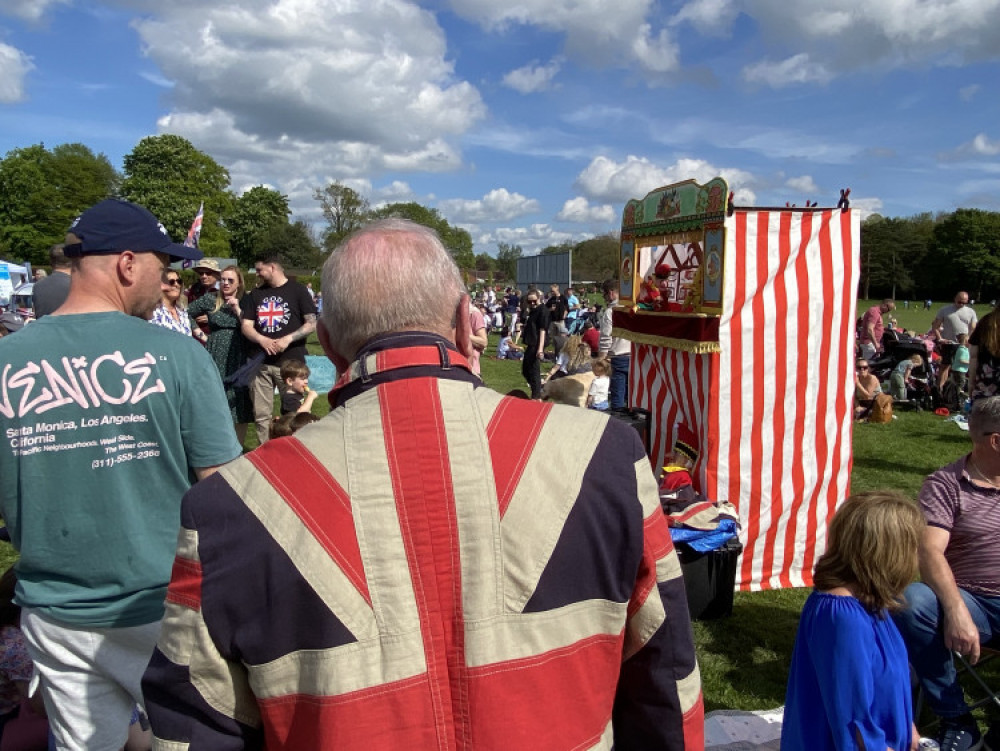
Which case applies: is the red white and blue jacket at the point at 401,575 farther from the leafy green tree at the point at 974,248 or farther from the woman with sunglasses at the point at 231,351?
the leafy green tree at the point at 974,248

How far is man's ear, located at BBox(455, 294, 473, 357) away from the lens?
3.95 ft

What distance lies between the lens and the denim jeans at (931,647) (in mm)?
3033

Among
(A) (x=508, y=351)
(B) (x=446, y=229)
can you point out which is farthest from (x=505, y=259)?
(A) (x=508, y=351)

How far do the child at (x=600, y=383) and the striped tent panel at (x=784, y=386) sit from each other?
3729 millimetres

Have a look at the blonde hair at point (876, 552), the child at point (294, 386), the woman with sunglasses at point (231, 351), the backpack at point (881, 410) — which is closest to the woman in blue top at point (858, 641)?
the blonde hair at point (876, 552)

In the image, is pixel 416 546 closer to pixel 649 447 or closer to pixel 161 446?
pixel 161 446

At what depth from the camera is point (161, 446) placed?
198cm

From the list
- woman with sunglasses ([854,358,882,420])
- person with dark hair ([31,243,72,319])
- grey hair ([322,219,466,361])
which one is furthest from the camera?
woman with sunglasses ([854,358,882,420])

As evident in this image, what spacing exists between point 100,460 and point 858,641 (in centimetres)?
236

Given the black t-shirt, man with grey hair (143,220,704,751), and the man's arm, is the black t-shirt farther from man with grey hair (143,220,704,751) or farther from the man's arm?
man with grey hair (143,220,704,751)

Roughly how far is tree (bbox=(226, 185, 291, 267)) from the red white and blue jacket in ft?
234

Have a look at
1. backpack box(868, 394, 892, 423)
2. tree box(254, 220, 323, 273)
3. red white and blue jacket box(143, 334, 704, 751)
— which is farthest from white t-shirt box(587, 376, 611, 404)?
tree box(254, 220, 323, 273)

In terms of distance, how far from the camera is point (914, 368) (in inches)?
496

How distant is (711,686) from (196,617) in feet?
11.2
